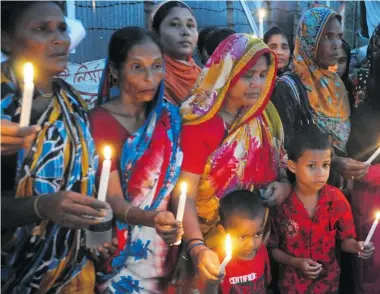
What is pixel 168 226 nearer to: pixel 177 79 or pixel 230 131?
pixel 230 131

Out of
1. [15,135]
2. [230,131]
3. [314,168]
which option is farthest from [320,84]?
[15,135]

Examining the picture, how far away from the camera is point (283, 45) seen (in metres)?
4.85

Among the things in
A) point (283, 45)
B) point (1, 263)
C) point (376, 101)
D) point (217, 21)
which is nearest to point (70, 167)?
point (1, 263)

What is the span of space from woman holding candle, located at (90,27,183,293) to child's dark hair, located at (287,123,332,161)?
771 millimetres

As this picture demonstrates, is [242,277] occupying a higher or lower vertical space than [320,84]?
lower

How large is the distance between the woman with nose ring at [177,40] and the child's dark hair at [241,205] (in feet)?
2.98

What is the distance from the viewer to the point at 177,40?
320cm

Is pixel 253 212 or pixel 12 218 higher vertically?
pixel 12 218

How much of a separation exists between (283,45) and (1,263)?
3718 millimetres

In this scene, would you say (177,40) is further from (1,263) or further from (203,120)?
(1,263)

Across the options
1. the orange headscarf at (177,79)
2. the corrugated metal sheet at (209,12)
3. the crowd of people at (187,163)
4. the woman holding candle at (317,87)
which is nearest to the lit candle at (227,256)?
the crowd of people at (187,163)

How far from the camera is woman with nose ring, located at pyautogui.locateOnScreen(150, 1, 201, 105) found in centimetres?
314

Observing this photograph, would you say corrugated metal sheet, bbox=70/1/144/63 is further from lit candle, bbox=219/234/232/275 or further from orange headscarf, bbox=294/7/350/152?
lit candle, bbox=219/234/232/275

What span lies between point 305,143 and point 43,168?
146cm
